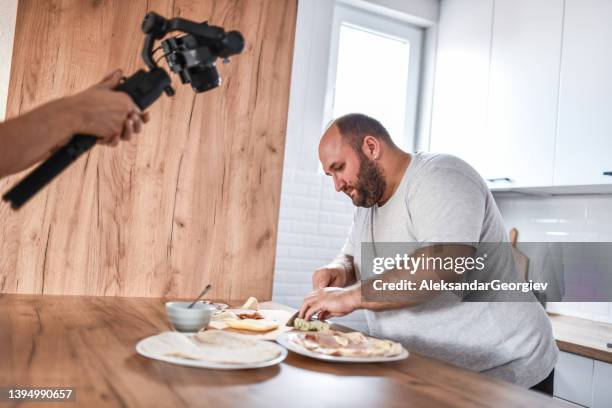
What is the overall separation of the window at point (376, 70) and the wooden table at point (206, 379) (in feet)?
7.15

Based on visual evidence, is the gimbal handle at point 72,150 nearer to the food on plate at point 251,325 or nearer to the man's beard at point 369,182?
the food on plate at point 251,325

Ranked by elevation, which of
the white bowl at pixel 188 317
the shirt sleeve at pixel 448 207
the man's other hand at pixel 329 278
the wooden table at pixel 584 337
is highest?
the shirt sleeve at pixel 448 207

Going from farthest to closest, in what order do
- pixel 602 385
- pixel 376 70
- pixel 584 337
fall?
pixel 376 70
pixel 584 337
pixel 602 385

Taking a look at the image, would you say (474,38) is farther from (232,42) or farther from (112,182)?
(232,42)

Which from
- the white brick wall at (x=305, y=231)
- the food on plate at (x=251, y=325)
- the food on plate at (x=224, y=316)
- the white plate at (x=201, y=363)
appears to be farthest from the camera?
the white brick wall at (x=305, y=231)

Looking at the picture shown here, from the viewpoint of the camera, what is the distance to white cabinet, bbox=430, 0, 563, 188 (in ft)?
Result: 8.22

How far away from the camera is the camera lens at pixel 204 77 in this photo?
99cm

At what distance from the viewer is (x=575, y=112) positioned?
2355 millimetres

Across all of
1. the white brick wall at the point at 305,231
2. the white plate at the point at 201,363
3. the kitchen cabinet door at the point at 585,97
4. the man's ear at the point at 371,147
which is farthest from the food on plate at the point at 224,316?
the kitchen cabinet door at the point at 585,97

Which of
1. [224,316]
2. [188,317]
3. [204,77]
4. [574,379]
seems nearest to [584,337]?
[574,379]

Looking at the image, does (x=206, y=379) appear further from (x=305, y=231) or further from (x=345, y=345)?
(x=305, y=231)

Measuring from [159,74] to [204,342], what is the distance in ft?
1.66

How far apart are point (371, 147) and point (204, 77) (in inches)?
32.1

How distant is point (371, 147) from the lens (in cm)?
170
